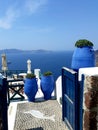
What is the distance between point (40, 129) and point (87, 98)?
3325mm

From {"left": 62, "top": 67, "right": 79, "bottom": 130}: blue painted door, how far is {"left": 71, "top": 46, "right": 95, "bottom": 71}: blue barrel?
1.96 feet

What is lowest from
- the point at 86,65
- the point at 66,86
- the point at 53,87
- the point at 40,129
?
the point at 40,129

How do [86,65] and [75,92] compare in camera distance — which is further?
[86,65]

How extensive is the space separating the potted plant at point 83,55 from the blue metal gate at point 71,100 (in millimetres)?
626

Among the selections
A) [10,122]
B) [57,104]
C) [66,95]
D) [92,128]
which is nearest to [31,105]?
[57,104]

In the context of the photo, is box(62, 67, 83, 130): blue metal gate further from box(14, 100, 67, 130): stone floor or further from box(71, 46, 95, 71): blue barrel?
box(71, 46, 95, 71): blue barrel

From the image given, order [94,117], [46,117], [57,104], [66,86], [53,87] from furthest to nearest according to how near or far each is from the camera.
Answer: [53,87] < [57,104] < [46,117] < [66,86] < [94,117]

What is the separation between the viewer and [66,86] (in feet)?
21.4

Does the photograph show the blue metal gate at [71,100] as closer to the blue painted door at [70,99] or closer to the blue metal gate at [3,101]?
the blue painted door at [70,99]

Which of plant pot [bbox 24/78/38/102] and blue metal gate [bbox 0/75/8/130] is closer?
blue metal gate [bbox 0/75/8/130]

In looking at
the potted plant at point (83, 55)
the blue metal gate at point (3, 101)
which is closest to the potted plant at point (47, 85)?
the potted plant at point (83, 55)

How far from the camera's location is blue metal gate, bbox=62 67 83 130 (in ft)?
17.1

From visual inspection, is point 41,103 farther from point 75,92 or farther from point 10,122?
point 75,92

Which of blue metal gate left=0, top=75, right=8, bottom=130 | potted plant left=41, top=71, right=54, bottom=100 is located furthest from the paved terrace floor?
blue metal gate left=0, top=75, right=8, bottom=130
